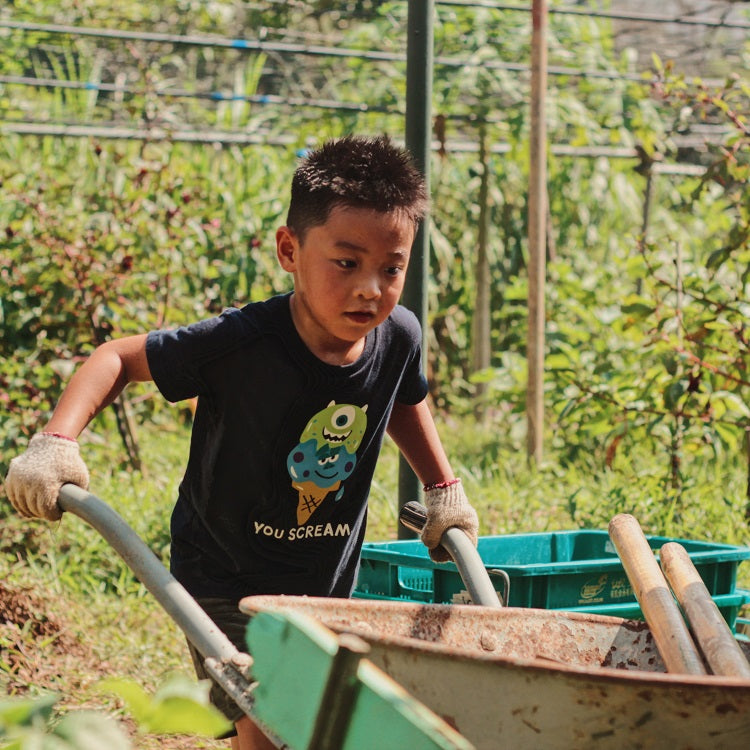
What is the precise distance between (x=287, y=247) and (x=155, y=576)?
846 mm

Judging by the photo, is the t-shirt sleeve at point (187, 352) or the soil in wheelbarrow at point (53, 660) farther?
the soil in wheelbarrow at point (53, 660)

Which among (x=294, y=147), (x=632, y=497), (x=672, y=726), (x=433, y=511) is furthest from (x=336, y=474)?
(x=294, y=147)

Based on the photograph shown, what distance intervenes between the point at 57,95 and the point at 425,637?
645 centimetres

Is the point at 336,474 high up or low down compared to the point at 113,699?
up

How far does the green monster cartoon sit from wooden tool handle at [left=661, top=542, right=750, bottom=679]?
2.19 feet

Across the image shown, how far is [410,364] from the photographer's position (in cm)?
254

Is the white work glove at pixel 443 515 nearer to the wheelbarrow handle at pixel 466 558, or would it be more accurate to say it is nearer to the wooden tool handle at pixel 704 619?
the wheelbarrow handle at pixel 466 558

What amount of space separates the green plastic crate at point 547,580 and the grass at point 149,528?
705 millimetres

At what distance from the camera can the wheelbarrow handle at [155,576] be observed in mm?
1601

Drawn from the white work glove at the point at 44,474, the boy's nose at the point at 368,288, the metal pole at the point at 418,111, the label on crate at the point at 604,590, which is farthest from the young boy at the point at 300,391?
the metal pole at the point at 418,111

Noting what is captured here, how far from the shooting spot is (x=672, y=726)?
1371mm

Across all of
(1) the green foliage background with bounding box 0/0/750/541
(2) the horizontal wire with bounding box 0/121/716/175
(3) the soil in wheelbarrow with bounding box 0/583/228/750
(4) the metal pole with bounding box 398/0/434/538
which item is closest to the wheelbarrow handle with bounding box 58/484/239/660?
(3) the soil in wheelbarrow with bounding box 0/583/228/750

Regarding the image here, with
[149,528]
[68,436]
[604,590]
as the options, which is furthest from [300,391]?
[149,528]

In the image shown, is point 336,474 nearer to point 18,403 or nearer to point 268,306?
point 268,306
